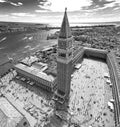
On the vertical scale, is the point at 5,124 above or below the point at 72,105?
above

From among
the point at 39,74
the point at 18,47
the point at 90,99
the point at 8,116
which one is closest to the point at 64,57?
the point at 39,74

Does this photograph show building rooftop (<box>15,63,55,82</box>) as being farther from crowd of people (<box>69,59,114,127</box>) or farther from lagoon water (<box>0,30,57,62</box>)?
lagoon water (<box>0,30,57,62</box>)

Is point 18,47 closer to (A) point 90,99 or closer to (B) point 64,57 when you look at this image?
(B) point 64,57

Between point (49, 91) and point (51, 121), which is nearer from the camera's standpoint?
point (51, 121)

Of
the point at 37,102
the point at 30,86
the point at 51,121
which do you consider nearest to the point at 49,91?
the point at 37,102

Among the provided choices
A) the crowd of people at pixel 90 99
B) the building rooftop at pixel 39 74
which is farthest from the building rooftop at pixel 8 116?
the building rooftop at pixel 39 74

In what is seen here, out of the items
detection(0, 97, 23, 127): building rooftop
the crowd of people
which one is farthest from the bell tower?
detection(0, 97, 23, 127): building rooftop

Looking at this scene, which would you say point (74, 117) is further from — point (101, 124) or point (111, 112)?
point (111, 112)

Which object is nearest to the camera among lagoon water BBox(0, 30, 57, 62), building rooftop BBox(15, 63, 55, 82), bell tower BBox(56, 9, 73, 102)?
bell tower BBox(56, 9, 73, 102)

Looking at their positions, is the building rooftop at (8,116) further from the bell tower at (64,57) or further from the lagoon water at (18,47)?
the lagoon water at (18,47)
